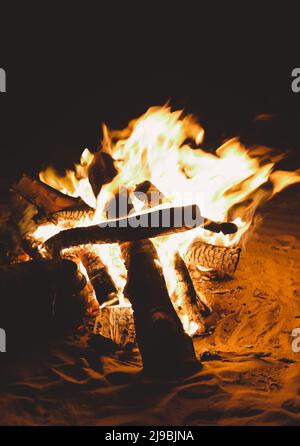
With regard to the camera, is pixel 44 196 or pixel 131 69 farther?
pixel 131 69

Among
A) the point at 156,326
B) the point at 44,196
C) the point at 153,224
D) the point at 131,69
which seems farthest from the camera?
the point at 131,69

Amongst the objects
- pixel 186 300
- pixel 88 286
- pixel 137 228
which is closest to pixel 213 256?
pixel 186 300

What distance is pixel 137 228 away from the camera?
11.6 feet

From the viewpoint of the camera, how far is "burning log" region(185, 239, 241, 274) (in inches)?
147

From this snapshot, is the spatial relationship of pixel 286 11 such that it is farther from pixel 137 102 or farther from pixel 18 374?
pixel 18 374

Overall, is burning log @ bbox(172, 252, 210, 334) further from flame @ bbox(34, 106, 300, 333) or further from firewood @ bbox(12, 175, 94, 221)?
firewood @ bbox(12, 175, 94, 221)

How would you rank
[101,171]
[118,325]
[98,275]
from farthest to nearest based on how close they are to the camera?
[101,171], [98,275], [118,325]

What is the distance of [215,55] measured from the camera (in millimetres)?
10328

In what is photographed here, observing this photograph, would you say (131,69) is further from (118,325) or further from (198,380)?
(198,380)

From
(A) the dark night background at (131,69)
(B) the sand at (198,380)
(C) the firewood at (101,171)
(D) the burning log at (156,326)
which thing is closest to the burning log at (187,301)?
(B) the sand at (198,380)

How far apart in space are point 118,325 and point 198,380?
880 millimetres

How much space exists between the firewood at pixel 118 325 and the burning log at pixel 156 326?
202mm

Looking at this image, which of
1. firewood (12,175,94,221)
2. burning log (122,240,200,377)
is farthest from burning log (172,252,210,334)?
firewood (12,175,94,221)

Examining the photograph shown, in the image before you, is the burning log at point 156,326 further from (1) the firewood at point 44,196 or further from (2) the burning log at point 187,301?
(1) the firewood at point 44,196
